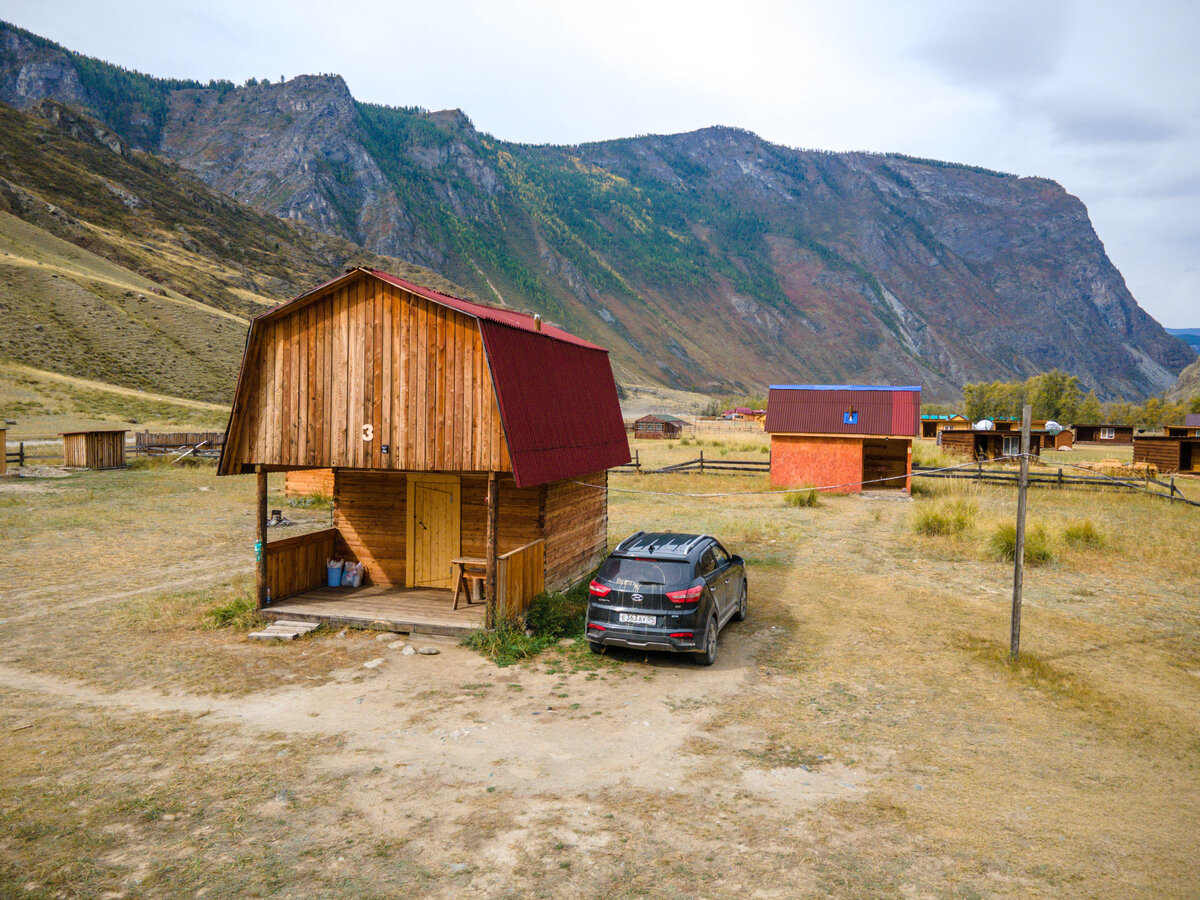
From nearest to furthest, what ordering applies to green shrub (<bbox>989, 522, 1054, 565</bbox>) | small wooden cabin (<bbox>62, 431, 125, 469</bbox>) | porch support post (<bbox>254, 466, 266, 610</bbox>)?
porch support post (<bbox>254, 466, 266, 610</bbox>) < green shrub (<bbox>989, 522, 1054, 565</bbox>) < small wooden cabin (<bbox>62, 431, 125, 469</bbox>)

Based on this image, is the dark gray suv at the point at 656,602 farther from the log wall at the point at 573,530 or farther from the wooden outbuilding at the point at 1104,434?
the wooden outbuilding at the point at 1104,434

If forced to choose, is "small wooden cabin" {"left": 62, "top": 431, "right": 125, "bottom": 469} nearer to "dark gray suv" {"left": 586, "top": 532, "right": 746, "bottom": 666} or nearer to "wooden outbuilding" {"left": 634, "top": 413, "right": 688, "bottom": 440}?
"dark gray suv" {"left": 586, "top": 532, "right": 746, "bottom": 666}

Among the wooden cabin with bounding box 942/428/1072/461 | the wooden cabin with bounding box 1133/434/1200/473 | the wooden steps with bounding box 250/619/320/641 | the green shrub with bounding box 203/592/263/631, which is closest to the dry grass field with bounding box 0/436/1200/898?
the green shrub with bounding box 203/592/263/631

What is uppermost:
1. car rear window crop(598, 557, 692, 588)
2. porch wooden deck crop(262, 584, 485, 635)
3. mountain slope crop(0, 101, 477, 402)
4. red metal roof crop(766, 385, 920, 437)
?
mountain slope crop(0, 101, 477, 402)

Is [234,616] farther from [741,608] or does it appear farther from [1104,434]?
A: [1104,434]

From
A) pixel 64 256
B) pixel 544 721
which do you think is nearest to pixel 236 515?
pixel 544 721

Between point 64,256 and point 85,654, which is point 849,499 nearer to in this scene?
point 85,654

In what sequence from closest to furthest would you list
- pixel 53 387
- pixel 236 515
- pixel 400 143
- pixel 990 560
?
pixel 990 560
pixel 236 515
pixel 53 387
pixel 400 143

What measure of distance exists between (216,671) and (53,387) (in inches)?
2403

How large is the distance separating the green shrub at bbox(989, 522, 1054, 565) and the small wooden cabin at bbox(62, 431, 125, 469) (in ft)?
126

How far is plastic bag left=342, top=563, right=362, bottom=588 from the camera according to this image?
48.4 feet

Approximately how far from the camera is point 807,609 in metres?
14.0

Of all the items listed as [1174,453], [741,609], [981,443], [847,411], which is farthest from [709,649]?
[981,443]

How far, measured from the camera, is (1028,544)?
1812 cm
